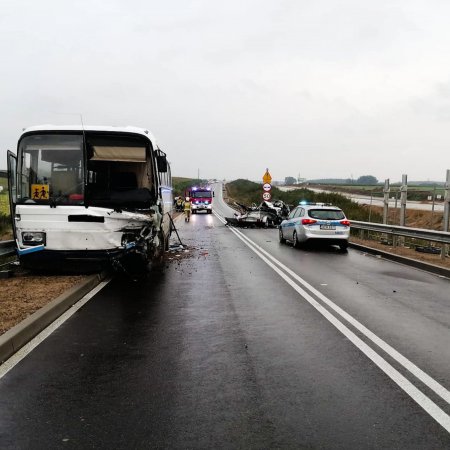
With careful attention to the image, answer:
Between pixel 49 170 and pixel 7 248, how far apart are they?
196cm

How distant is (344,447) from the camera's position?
3.22 metres

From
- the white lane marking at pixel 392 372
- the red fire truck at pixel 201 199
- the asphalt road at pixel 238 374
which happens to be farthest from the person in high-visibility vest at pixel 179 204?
the white lane marking at pixel 392 372

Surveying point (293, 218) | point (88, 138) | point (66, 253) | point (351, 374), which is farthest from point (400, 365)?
point (293, 218)

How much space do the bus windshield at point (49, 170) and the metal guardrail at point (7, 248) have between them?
1.05 m

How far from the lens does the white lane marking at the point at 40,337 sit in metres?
4.79

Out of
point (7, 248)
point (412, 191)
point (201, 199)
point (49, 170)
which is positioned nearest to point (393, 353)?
point (49, 170)

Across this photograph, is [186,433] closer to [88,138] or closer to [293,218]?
[88,138]

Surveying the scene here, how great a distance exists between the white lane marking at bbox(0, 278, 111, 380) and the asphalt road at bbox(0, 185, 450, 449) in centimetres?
11

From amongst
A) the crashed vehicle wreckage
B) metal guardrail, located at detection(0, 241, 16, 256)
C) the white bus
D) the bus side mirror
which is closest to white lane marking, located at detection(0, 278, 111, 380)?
the white bus

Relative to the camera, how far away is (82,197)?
373 inches

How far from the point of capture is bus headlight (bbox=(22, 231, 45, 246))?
923 centimetres

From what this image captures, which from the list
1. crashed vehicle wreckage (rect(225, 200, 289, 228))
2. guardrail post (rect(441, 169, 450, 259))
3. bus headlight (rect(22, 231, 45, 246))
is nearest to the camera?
bus headlight (rect(22, 231, 45, 246))

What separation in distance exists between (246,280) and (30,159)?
512cm

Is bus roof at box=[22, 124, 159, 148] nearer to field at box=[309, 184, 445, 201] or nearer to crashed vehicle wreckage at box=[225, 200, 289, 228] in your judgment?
field at box=[309, 184, 445, 201]
